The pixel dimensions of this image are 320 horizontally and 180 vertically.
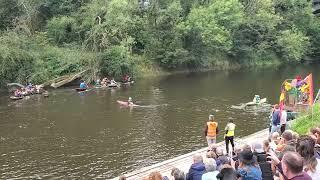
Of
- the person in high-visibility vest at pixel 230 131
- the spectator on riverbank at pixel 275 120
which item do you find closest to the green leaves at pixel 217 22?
the spectator on riverbank at pixel 275 120

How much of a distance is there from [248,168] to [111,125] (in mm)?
20806

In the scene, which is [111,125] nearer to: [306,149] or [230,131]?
[230,131]

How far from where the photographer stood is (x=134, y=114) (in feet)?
109

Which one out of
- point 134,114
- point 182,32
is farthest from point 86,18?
point 134,114

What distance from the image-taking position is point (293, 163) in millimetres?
6504

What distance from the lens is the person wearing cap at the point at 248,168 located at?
366 inches

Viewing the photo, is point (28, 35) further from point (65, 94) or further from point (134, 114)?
point (134, 114)

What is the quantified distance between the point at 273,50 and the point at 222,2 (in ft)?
44.9

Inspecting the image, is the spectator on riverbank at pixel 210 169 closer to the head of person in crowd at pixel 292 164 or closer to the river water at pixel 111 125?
the head of person in crowd at pixel 292 164

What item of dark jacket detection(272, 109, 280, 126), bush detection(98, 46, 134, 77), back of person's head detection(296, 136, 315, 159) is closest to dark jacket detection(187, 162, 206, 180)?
back of person's head detection(296, 136, 315, 159)

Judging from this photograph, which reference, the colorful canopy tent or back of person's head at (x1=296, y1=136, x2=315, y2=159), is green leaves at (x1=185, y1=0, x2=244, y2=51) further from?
back of person's head at (x1=296, y1=136, x2=315, y2=159)

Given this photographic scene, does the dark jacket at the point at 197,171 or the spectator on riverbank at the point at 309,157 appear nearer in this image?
the spectator on riverbank at the point at 309,157

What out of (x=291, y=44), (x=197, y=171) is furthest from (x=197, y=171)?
(x=291, y=44)

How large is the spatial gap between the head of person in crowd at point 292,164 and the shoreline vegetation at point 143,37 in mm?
42791
